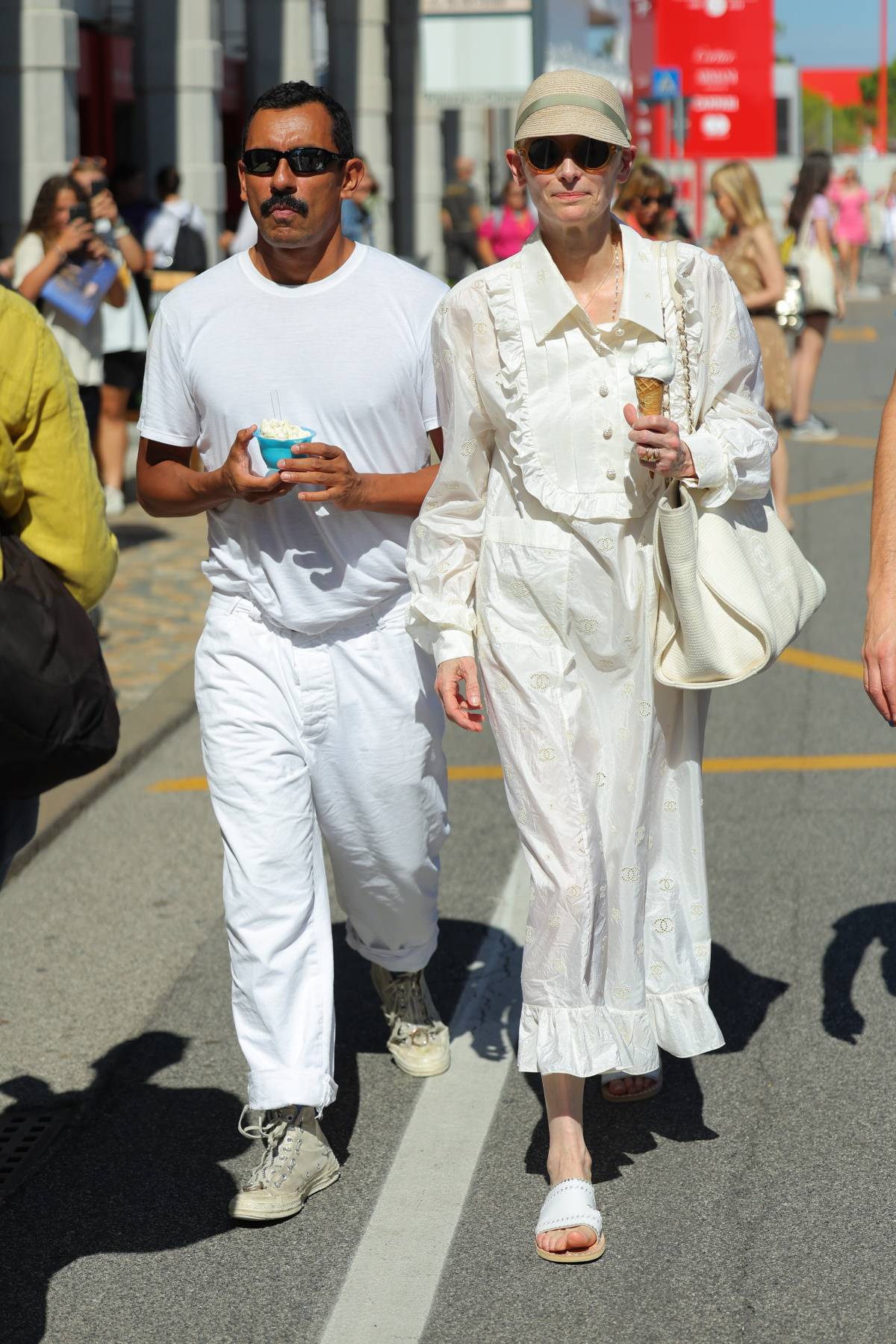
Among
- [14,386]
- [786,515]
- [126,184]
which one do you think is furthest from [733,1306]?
[126,184]

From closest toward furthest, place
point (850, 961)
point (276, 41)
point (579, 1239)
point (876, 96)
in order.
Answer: point (579, 1239)
point (850, 961)
point (276, 41)
point (876, 96)

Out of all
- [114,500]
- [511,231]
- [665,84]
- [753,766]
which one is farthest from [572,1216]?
[665,84]

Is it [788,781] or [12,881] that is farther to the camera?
Answer: [788,781]

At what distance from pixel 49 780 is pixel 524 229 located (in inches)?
804

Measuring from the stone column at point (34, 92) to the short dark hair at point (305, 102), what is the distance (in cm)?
1096

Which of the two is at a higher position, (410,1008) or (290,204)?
(290,204)

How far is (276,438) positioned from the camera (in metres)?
3.71

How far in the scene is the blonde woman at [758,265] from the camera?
10.8 meters

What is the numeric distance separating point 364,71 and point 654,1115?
23.4 meters

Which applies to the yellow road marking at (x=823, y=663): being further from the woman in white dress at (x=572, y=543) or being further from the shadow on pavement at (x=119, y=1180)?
the woman in white dress at (x=572, y=543)

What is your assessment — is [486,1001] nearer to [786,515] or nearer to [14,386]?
[14,386]

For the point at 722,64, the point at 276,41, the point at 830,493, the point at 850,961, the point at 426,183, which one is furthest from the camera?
the point at 722,64

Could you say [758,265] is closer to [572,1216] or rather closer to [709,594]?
[709,594]

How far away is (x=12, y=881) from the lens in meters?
6.07
